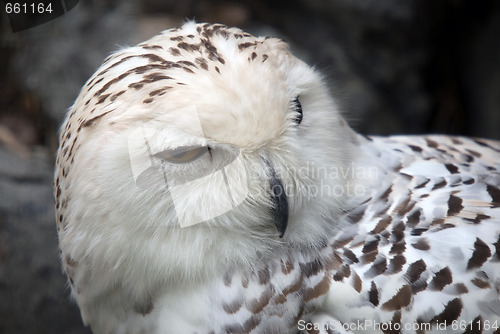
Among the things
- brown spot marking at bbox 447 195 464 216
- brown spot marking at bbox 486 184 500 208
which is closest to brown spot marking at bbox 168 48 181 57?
brown spot marking at bbox 447 195 464 216

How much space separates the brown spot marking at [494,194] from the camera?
4.17 ft

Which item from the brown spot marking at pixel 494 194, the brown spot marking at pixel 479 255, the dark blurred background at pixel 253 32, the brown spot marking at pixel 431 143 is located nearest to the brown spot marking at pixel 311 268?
the brown spot marking at pixel 479 255

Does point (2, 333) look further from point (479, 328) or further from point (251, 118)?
point (479, 328)

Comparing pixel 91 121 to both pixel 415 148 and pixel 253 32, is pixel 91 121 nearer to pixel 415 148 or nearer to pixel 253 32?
pixel 415 148

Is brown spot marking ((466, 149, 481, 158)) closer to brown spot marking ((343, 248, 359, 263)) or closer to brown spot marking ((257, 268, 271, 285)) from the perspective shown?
brown spot marking ((343, 248, 359, 263))

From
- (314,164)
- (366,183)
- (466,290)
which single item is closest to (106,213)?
(314,164)

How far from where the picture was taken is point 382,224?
1.24 m

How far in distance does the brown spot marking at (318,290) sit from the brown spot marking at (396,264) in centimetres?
14

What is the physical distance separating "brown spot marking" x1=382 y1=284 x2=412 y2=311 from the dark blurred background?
3.67 ft

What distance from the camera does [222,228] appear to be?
1144 millimetres

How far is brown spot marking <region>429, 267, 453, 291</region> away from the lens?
1.12m

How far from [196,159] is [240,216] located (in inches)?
Answer: 6.7

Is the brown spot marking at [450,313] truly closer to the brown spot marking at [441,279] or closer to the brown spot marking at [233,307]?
the brown spot marking at [441,279]

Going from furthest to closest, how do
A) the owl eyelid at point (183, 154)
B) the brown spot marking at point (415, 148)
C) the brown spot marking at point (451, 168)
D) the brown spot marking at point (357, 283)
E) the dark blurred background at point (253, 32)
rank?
the dark blurred background at point (253, 32)
the brown spot marking at point (415, 148)
the brown spot marking at point (451, 168)
the brown spot marking at point (357, 283)
the owl eyelid at point (183, 154)
